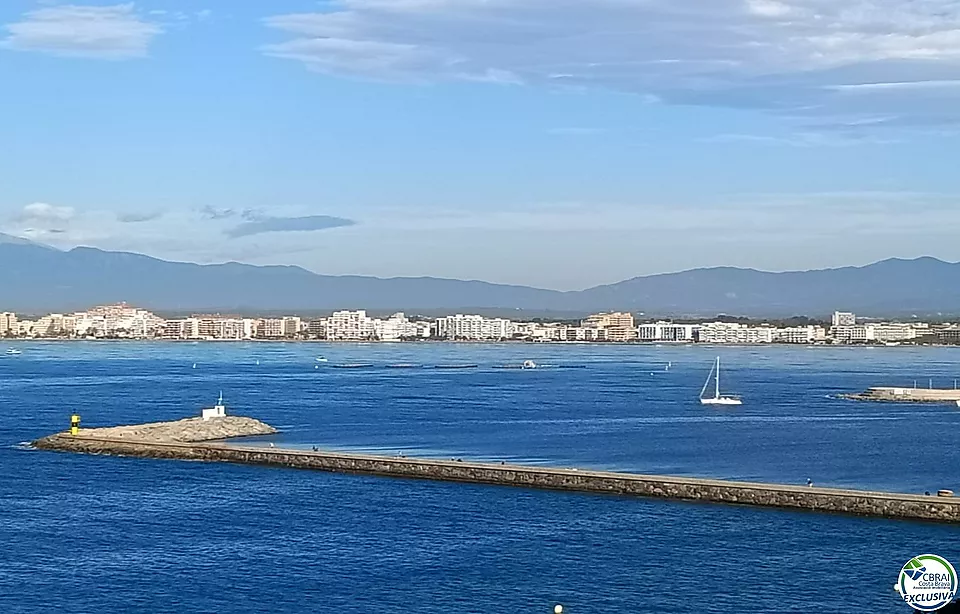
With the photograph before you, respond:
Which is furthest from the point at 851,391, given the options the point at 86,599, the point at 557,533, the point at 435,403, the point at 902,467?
the point at 86,599

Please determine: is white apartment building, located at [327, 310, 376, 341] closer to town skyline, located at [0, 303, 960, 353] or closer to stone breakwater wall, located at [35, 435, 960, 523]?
town skyline, located at [0, 303, 960, 353]

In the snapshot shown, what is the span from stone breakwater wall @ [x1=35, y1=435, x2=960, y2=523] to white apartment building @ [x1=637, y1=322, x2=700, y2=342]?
501 ft

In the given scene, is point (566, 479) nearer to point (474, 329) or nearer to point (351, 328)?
point (351, 328)

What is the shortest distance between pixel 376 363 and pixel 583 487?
84478 mm

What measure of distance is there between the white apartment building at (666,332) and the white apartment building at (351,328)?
3977 cm

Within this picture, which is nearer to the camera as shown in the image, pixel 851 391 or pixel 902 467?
pixel 902 467

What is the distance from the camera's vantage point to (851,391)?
238 ft

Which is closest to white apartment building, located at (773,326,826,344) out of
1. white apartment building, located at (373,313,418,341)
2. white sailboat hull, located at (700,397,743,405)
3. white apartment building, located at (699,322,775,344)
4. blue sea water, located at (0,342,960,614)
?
white apartment building, located at (699,322,775,344)

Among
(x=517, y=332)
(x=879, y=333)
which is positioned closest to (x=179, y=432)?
(x=879, y=333)

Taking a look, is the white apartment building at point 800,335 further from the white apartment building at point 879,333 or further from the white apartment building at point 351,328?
the white apartment building at point 351,328

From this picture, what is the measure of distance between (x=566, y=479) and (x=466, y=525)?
198 inches

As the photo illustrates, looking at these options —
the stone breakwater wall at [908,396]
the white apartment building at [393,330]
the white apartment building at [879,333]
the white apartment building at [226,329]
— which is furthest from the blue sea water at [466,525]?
the white apartment building at [226,329]

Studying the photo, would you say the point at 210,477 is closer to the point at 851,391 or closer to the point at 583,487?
the point at 583,487

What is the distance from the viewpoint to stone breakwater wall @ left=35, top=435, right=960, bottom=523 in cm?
2561
